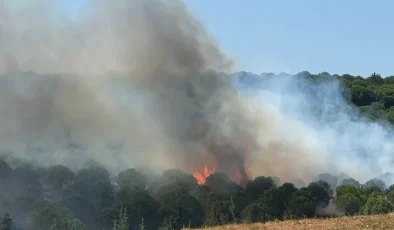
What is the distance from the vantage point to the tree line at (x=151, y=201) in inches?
1561

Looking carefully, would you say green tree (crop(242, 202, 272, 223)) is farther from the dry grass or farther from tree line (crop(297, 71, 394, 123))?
tree line (crop(297, 71, 394, 123))

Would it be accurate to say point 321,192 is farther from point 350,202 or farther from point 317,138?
point 317,138

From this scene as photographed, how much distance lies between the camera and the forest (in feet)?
130

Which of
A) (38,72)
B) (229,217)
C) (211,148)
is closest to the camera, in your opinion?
(229,217)

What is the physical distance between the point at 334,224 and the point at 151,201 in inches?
616

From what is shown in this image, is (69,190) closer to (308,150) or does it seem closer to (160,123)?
(160,123)

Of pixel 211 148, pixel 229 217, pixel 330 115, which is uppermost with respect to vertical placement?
pixel 330 115

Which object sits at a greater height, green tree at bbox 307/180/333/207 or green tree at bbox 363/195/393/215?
green tree at bbox 307/180/333/207

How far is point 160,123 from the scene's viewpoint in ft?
227

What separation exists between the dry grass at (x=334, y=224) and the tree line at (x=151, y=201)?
15.8ft

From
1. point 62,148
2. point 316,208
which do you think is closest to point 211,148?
point 62,148

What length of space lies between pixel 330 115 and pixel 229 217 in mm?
43315

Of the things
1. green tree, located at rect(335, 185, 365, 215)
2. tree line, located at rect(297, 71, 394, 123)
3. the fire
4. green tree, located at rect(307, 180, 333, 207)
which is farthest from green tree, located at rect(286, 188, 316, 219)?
Answer: tree line, located at rect(297, 71, 394, 123)

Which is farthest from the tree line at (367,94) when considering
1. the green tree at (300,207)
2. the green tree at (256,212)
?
the green tree at (256,212)
